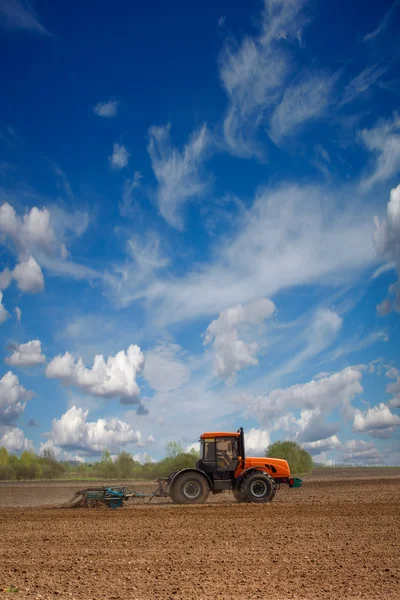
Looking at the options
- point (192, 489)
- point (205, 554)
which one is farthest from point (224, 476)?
point (205, 554)

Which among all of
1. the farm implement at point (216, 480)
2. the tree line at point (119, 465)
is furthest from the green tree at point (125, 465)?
the farm implement at point (216, 480)

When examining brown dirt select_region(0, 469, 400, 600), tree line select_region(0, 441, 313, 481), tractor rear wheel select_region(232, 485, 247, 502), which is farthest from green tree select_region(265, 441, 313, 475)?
brown dirt select_region(0, 469, 400, 600)

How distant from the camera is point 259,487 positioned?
22.1m

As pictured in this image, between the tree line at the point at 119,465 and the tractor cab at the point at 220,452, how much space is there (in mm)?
26028

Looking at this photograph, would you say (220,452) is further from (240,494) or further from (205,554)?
(205,554)

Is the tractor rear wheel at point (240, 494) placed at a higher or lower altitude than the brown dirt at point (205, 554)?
higher

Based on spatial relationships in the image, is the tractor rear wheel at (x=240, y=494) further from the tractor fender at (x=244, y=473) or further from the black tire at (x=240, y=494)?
the tractor fender at (x=244, y=473)

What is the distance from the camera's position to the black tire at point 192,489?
2178cm

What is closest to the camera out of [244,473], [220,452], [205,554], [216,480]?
[205,554]

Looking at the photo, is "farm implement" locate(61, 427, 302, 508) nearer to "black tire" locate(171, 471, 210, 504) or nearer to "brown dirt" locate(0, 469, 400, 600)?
"black tire" locate(171, 471, 210, 504)

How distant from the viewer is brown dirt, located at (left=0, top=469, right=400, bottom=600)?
29.8ft

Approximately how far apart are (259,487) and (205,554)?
10746 millimetres

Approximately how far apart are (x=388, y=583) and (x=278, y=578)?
1.90m

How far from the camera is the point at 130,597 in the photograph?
28.4 ft
